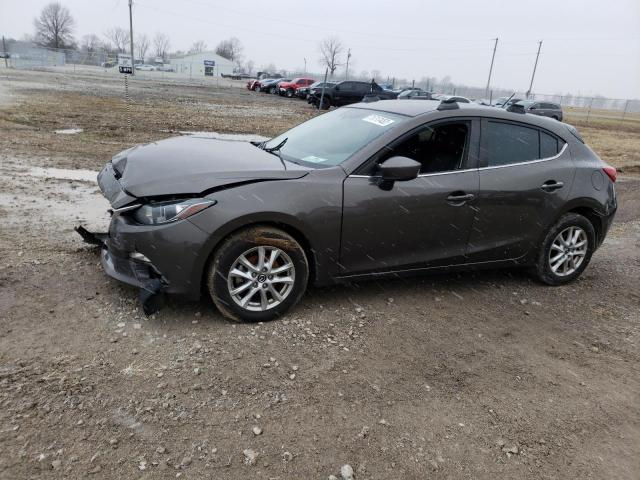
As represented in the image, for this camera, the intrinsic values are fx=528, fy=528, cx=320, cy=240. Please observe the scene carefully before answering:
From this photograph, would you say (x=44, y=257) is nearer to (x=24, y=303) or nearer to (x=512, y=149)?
(x=24, y=303)

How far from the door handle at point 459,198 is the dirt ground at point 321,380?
35.0 inches

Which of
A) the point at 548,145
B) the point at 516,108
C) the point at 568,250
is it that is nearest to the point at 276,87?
the point at 516,108

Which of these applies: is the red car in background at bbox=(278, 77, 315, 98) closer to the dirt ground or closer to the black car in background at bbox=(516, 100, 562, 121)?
the black car in background at bbox=(516, 100, 562, 121)

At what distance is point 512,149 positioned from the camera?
470 cm

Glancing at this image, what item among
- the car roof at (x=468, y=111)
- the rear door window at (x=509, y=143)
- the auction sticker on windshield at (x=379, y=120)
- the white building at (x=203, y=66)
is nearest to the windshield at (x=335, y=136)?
the auction sticker on windshield at (x=379, y=120)

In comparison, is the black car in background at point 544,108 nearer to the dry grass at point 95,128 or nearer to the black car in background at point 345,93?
the black car in background at point 345,93

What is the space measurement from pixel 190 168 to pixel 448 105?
2235 millimetres

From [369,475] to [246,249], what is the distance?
170cm

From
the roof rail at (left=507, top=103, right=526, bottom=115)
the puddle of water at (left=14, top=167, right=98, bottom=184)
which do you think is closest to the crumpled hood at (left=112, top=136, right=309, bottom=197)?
the roof rail at (left=507, top=103, right=526, bottom=115)

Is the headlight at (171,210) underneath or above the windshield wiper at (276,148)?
underneath

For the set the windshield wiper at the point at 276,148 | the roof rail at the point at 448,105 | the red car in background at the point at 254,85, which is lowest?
the red car in background at the point at 254,85

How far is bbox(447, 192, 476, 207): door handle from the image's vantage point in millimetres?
4309

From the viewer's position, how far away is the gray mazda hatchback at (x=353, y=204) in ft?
11.7

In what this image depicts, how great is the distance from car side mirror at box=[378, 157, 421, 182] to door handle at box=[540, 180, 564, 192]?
4.91 feet
